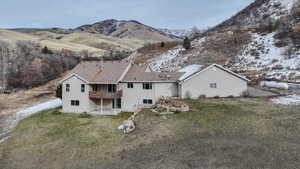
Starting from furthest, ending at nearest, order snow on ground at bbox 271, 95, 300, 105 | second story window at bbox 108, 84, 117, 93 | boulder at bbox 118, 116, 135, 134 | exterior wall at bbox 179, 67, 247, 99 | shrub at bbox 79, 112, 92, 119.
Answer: second story window at bbox 108, 84, 117, 93 < exterior wall at bbox 179, 67, 247, 99 < shrub at bbox 79, 112, 92, 119 < snow on ground at bbox 271, 95, 300, 105 < boulder at bbox 118, 116, 135, 134

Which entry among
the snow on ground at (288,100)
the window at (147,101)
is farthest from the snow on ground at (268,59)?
the window at (147,101)

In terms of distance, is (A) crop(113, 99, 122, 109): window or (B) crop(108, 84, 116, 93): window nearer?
(B) crop(108, 84, 116, 93): window

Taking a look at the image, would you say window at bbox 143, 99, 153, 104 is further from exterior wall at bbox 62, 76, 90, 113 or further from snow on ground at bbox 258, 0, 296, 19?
snow on ground at bbox 258, 0, 296, 19

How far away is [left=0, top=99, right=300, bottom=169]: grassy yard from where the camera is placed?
37.6 feet

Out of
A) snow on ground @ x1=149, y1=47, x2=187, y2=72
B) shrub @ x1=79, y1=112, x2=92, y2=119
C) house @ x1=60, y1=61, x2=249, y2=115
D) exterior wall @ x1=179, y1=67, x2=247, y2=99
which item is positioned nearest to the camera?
shrub @ x1=79, y1=112, x2=92, y2=119

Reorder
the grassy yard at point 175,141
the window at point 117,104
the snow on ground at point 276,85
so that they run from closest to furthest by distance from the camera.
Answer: the grassy yard at point 175,141, the window at point 117,104, the snow on ground at point 276,85

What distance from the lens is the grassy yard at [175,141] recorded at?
11445mm

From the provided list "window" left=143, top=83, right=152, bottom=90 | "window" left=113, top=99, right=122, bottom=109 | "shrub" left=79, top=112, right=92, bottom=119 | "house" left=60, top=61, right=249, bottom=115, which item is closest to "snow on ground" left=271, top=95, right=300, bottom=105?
"house" left=60, top=61, right=249, bottom=115

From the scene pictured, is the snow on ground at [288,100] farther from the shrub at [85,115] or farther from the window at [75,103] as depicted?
the window at [75,103]

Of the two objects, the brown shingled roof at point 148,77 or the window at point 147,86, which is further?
the brown shingled roof at point 148,77

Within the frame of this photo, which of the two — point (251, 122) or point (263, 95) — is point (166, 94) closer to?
point (251, 122)

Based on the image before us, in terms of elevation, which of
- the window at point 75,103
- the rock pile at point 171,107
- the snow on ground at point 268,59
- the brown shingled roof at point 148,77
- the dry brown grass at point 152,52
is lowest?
the rock pile at point 171,107

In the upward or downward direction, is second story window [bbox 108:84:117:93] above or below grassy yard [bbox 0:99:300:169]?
above

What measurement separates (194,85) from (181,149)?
41.3ft
